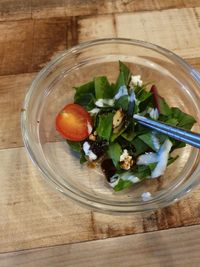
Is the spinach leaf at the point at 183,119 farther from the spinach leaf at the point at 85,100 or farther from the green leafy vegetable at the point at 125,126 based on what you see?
the spinach leaf at the point at 85,100

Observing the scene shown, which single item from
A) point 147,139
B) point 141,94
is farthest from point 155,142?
point 141,94

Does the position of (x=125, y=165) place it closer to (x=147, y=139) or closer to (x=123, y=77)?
(x=147, y=139)

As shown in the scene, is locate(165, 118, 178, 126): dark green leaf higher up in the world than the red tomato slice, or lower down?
lower down

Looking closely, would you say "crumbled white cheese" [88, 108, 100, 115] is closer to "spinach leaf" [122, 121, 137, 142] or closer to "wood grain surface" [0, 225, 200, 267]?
"spinach leaf" [122, 121, 137, 142]

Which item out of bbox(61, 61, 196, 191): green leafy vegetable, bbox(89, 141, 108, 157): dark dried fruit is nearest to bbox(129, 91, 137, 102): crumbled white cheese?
bbox(61, 61, 196, 191): green leafy vegetable

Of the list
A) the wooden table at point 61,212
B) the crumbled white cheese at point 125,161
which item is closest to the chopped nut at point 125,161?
the crumbled white cheese at point 125,161
